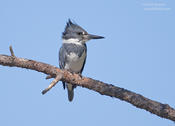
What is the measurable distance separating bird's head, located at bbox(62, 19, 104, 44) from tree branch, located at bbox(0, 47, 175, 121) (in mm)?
1763

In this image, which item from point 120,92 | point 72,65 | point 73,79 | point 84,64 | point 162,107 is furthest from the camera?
point 84,64

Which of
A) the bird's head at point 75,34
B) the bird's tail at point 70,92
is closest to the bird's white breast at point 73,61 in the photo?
the bird's head at point 75,34

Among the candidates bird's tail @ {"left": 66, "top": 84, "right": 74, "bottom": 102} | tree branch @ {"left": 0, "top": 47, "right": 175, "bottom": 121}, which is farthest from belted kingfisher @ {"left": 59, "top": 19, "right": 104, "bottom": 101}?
tree branch @ {"left": 0, "top": 47, "right": 175, "bottom": 121}

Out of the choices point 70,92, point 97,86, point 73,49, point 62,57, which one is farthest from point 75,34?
point 97,86

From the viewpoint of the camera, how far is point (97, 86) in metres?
3.44

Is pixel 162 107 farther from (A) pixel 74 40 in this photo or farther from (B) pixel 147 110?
(A) pixel 74 40

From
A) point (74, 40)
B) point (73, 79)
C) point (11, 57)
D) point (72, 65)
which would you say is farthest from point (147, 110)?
point (74, 40)

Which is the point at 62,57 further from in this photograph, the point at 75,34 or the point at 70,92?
the point at 70,92

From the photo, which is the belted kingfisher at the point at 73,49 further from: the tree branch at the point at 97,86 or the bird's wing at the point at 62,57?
the tree branch at the point at 97,86

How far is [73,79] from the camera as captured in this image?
3.58m

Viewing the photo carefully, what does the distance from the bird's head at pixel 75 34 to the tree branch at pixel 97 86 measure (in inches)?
69.4

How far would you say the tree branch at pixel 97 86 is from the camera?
3.10 metres

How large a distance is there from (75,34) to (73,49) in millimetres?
400

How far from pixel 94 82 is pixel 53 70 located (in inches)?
19.9
